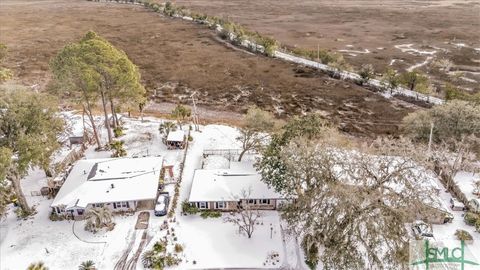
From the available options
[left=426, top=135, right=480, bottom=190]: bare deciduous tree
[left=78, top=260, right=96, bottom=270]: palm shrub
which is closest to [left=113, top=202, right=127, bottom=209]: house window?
[left=78, top=260, right=96, bottom=270]: palm shrub

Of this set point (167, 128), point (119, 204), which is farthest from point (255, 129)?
point (119, 204)

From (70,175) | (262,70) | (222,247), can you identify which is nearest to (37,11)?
(262,70)

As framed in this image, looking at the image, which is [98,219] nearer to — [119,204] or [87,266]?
[119,204]

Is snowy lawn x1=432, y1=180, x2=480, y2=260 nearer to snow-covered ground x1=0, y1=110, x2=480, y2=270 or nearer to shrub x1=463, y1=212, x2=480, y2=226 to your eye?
snow-covered ground x1=0, y1=110, x2=480, y2=270

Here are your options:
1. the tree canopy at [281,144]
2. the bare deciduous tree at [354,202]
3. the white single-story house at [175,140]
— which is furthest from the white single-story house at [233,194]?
the white single-story house at [175,140]

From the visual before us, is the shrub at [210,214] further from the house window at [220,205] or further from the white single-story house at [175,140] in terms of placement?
the white single-story house at [175,140]

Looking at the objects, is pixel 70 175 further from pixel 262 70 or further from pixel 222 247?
pixel 262 70

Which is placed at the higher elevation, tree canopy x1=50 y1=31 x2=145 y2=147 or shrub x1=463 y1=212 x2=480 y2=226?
tree canopy x1=50 y1=31 x2=145 y2=147
